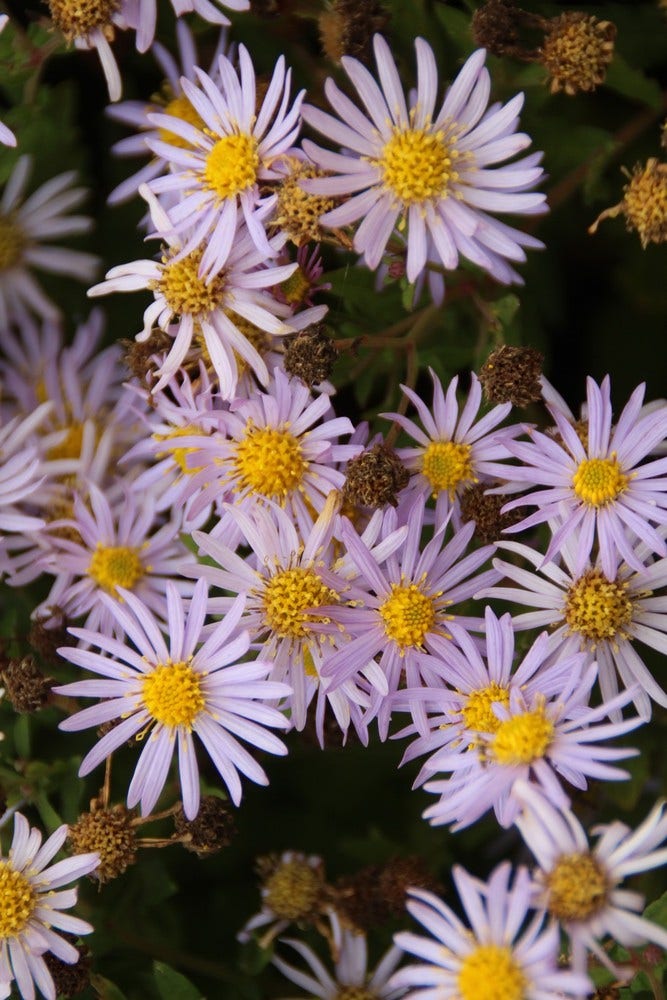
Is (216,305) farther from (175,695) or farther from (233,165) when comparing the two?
(175,695)

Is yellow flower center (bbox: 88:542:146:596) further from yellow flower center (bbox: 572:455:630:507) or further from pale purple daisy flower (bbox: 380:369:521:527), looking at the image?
yellow flower center (bbox: 572:455:630:507)

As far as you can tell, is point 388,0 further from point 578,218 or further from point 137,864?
point 137,864

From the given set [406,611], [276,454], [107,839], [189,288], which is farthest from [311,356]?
[107,839]

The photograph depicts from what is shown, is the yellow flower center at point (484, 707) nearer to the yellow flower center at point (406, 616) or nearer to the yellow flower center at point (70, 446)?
the yellow flower center at point (406, 616)

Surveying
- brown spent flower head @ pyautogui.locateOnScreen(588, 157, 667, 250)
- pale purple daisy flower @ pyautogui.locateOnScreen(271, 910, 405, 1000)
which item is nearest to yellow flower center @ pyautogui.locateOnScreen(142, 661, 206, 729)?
pale purple daisy flower @ pyautogui.locateOnScreen(271, 910, 405, 1000)

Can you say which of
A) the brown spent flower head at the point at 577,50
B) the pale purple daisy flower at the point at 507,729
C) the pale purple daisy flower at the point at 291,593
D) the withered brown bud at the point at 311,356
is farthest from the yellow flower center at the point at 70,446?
the brown spent flower head at the point at 577,50

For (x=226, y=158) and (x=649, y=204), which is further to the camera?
(x=226, y=158)
